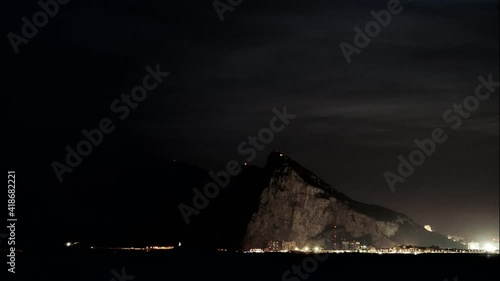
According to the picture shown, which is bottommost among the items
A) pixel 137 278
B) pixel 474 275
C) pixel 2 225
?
pixel 474 275

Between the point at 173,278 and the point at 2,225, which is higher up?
the point at 2,225

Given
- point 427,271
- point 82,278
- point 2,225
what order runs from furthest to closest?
1. point 2,225
2. point 427,271
3. point 82,278

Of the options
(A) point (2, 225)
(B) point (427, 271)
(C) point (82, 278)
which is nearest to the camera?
(C) point (82, 278)

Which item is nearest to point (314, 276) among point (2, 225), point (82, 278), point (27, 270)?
point (82, 278)

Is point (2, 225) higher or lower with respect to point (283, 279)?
higher

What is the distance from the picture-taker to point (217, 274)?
13800 centimetres

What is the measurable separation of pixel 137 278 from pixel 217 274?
1830 cm

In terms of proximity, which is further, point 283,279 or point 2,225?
point 2,225

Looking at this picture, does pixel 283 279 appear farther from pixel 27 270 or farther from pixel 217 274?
pixel 27 270

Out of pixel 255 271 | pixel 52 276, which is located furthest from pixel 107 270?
pixel 255 271

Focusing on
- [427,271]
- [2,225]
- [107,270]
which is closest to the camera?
[107,270]

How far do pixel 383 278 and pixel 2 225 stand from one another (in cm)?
9141

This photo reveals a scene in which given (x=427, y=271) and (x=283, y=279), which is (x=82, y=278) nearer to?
(x=283, y=279)

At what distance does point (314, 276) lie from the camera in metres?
136
